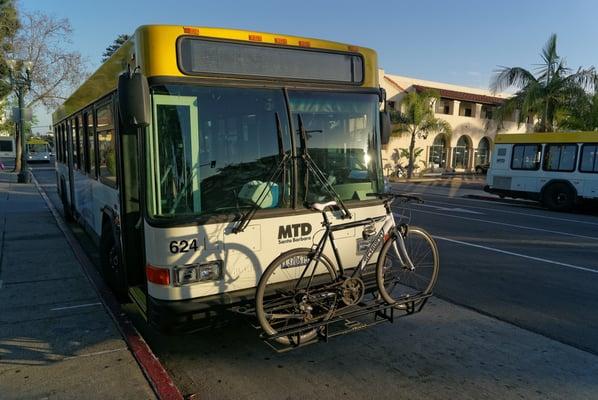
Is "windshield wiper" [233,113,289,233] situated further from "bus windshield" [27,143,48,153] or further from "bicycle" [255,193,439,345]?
"bus windshield" [27,143,48,153]

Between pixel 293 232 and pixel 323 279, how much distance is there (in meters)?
0.50

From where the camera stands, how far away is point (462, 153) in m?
42.1

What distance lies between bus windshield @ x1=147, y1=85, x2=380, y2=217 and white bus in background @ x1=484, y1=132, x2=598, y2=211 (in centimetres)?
1441

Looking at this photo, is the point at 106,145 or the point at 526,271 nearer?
the point at 106,145

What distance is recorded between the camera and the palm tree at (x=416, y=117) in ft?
103

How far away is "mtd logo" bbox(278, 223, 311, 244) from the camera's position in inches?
154

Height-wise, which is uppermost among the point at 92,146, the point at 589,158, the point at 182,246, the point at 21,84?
the point at 21,84

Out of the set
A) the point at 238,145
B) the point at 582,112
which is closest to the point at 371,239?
the point at 238,145

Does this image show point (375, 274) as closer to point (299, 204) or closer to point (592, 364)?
point (299, 204)

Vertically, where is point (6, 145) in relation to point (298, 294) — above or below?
above

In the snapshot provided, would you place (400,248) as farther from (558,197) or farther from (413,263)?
(558,197)

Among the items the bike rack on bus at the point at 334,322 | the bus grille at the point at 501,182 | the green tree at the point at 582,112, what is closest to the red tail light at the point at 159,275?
the bike rack on bus at the point at 334,322

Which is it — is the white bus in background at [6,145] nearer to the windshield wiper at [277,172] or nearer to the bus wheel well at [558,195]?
the bus wheel well at [558,195]

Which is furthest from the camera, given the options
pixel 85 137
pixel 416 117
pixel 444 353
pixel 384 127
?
pixel 416 117
